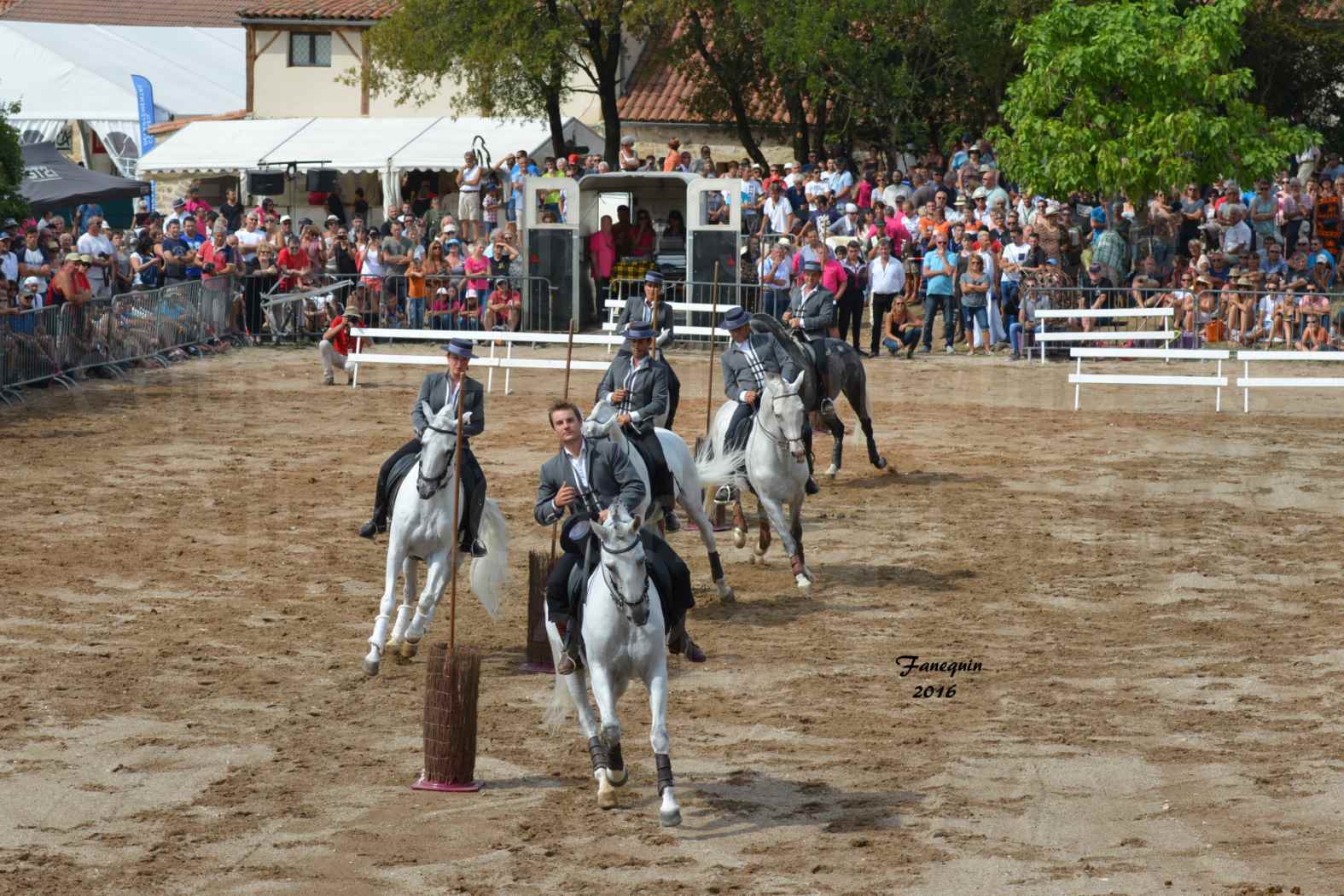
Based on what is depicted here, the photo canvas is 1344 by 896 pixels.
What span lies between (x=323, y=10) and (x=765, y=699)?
46.3m

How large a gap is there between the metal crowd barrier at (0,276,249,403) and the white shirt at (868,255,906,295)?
10793 millimetres

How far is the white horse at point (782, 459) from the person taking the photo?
48.1 feet

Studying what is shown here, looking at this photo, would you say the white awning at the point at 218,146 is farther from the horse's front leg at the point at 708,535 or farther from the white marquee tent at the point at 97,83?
the horse's front leg at the point at 708,535

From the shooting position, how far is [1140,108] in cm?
3056

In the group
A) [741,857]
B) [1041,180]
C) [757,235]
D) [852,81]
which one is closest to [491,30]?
[852,81]

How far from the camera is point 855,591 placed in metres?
15.2

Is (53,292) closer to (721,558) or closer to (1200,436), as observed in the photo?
(721,558)

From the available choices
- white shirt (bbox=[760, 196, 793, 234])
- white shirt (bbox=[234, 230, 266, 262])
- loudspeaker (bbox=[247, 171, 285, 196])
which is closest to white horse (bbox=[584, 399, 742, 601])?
white shirt (bbox=[760, 196, 793, 234])

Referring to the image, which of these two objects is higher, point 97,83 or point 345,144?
point 97,83

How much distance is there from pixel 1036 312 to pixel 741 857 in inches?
811

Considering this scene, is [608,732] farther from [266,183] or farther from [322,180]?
[322,180]

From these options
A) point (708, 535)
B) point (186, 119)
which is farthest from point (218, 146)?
point (708, 535)

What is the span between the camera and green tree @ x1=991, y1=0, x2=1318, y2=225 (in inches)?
1179

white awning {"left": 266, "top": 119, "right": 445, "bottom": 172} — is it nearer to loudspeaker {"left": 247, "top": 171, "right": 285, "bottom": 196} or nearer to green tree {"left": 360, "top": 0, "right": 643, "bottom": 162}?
loudspeaker {"left": 247, "top": 171, "right": 285, "bottom": 196}
